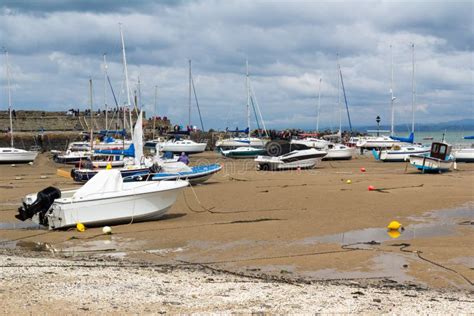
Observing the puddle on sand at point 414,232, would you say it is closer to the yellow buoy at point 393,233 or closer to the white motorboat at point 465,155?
the yellow buoy at point 393,233

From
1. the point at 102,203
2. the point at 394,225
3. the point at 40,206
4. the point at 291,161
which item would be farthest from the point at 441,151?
the point at 40,206

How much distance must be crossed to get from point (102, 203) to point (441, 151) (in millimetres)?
24138

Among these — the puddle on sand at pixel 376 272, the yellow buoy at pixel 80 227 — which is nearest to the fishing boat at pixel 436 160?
the yellow buoy at pixel 80 227

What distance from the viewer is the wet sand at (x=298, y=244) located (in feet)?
31.7

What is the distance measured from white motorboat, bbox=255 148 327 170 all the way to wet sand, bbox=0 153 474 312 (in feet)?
48.5

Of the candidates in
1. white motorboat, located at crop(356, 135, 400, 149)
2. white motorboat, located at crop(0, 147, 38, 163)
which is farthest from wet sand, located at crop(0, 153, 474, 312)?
white motorboat, located at crop(356, 135, 400, 149)

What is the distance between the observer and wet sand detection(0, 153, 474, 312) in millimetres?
9664

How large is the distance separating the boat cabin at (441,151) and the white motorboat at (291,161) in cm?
814

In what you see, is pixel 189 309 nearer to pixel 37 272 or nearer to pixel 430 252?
pixel 37 272

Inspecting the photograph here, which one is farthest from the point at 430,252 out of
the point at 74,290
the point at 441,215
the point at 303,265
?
the point at 74,290

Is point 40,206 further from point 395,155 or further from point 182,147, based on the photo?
point 182,147

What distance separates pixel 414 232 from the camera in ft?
50.1

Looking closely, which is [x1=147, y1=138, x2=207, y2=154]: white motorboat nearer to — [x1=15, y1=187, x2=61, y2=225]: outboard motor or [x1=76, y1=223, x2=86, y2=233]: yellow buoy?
[x1=15, y1=187, x2=61, y2=225]: outboard motor

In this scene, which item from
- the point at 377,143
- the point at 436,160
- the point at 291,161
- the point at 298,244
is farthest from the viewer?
the point at 377,143
